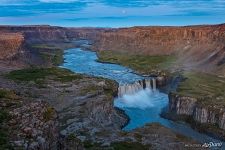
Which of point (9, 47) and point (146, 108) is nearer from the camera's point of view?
point (146, 108)

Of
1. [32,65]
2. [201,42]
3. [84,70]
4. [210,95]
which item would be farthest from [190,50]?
[210,95]

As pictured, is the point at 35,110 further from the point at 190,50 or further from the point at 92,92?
the point at 190,50

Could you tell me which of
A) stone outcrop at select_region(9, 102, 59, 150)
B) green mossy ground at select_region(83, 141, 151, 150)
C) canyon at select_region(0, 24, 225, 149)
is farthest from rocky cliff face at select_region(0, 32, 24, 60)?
stone outcrop at select_region(9, 102, 59, 150)

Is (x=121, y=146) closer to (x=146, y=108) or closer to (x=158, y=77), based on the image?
(x=146, y=108)

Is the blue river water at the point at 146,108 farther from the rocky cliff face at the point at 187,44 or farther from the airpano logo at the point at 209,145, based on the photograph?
A: the rocky cliff face at the point at 187,44

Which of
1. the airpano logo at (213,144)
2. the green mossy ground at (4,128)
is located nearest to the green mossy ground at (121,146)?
the airpano logo at (213,144)

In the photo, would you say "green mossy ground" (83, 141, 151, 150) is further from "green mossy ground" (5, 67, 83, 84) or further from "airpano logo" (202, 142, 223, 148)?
"green mossy ground" (5, 67, 83, 84)

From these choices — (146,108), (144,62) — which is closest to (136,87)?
(146,108)

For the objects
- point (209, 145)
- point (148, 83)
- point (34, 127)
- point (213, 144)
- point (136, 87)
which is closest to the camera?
point (34, 127)
